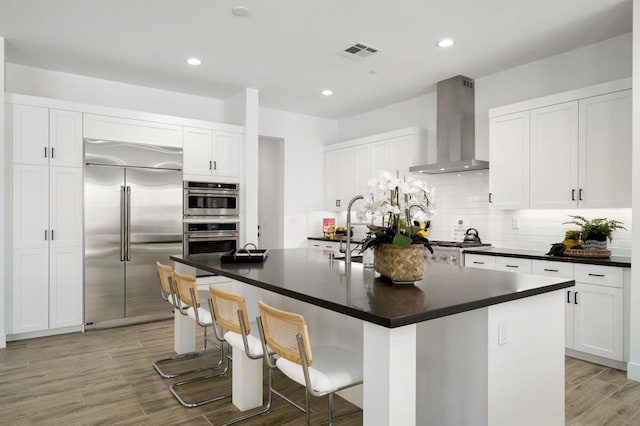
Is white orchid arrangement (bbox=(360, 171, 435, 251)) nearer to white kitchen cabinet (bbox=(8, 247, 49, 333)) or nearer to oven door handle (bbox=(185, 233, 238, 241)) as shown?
oven door handle (bbox=(185, 233, 238, 241))

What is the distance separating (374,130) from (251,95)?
212cm

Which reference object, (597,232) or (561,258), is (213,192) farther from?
(597,232)

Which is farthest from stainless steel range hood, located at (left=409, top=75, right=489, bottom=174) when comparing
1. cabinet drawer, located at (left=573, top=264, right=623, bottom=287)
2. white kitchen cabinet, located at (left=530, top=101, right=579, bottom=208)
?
cabinet drawer, located at (left=573, top=264, right=623, bottom=287)

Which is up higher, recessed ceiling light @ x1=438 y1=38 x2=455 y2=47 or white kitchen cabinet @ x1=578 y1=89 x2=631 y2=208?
recessed ceiling light @ x1=438 y1=38 x2=455 y2=47

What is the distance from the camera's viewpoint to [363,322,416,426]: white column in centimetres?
149

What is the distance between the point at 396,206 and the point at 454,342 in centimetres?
72

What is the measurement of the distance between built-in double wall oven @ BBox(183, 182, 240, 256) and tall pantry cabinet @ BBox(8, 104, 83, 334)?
1.20 m

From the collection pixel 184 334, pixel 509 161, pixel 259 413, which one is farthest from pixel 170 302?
pixel 509 161

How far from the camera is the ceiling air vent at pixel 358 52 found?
165 inches

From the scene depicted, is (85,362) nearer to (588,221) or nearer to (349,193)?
(349,193)

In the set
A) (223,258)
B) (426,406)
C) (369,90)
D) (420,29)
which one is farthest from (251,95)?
(426,406)

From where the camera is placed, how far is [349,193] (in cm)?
664

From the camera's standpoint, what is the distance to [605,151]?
3.71 metres

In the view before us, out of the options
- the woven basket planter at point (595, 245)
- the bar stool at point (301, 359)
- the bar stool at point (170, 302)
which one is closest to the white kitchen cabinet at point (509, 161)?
the woven basket planter at point (595, 245)
